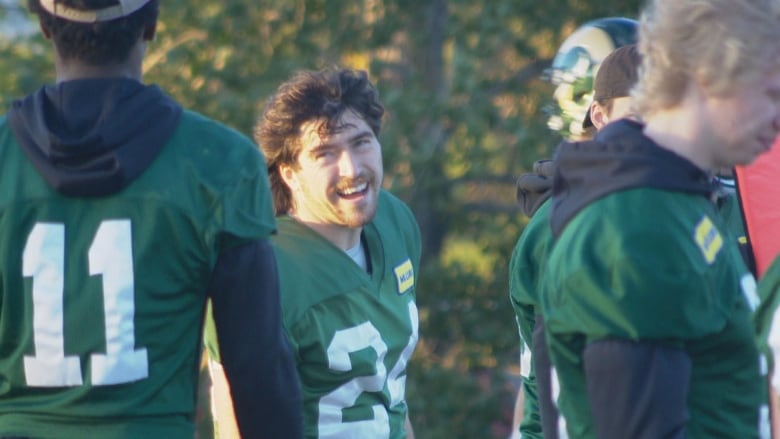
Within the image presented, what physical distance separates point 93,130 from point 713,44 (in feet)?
3.58

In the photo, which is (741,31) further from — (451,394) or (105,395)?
(451,394)

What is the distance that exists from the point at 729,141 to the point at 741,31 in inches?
7.3

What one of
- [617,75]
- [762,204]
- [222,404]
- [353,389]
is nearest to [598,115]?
[617,75]

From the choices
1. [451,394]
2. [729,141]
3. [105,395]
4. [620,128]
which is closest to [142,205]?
[105,395]

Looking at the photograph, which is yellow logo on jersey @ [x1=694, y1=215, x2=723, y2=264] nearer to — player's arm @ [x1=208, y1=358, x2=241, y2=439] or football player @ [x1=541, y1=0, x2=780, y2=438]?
football player @ [x1=541, y1=0, x2=780, y2=438]

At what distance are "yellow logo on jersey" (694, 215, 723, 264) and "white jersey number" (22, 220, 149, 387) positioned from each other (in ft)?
3.24

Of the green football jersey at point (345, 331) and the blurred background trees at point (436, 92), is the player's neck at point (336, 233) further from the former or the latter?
the blurred background trees at point (436, 92)

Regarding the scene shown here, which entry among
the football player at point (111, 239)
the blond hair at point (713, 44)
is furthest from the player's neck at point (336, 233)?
the blond hair at point (713, 44)

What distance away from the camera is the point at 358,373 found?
3.68 m

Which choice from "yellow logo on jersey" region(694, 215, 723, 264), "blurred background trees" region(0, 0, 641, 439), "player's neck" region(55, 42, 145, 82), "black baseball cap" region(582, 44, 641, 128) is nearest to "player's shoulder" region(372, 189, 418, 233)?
"black baseball cap" region(582, 44, 641, 128)

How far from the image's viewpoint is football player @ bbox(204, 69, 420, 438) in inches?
144

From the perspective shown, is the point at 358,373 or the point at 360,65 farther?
the point at 360,65

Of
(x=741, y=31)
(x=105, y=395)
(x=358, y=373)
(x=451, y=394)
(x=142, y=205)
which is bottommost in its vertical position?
(x=451, y=394)

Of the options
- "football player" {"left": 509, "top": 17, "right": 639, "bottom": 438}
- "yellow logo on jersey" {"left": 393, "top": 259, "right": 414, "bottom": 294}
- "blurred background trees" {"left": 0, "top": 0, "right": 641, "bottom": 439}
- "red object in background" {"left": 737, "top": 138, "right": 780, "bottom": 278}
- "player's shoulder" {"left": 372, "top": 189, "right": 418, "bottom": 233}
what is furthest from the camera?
"blurred background trees" {"left": 0, "top": 0, "right": 641, "bottom": 439}
